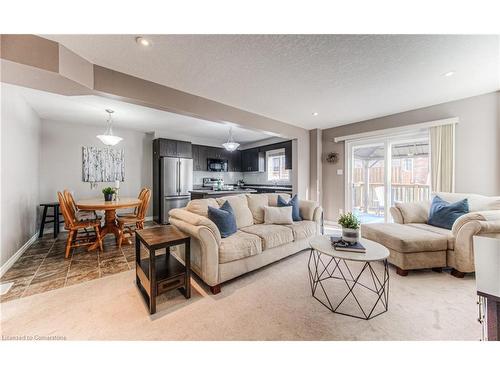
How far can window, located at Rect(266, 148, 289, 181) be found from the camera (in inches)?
241

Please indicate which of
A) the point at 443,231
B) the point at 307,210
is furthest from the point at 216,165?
the point at 443,231

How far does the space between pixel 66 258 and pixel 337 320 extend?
11.8 ft

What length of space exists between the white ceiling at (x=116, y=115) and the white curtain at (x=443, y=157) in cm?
362

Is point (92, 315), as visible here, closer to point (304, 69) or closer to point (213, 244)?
point (213, 244)

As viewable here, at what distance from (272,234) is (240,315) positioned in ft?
3.43

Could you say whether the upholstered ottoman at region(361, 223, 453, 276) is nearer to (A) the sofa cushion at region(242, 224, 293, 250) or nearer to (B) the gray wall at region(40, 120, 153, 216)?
(A) the sofa cushion at region(242, 224, 293, 250)

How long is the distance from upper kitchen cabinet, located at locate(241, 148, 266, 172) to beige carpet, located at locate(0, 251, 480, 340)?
4.64 m

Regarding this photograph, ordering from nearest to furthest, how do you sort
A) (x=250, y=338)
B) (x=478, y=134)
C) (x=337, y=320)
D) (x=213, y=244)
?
1. (x=250, y=338)
2. (x=337, y=320)
3. (x=213, y=244)
4. (x=478, y=134)


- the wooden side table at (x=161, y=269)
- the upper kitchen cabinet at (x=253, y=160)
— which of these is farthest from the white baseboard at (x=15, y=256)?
the upper kitchen cabinet at (x=253, y=160)

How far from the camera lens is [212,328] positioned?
147 centimetres

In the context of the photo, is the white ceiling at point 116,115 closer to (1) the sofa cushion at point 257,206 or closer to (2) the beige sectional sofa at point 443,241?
(1) the sofa cushion at point 257,206

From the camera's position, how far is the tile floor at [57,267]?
6.78 ft
